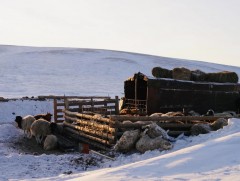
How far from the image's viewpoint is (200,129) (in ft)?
39.3

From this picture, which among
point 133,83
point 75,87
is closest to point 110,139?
point 133,83

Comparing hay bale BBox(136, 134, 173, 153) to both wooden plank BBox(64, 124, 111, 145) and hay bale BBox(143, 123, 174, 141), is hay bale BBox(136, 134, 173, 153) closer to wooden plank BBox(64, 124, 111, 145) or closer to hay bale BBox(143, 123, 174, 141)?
hay bale BBox(143, 123, 174, 141)

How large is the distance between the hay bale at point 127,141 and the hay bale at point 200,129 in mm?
1845

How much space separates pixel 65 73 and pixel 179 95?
123 ft

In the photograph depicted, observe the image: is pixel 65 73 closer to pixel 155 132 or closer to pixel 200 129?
pixel 200 129

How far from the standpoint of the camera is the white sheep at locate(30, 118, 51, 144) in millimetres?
15117

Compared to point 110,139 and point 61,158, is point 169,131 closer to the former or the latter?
point 110,139

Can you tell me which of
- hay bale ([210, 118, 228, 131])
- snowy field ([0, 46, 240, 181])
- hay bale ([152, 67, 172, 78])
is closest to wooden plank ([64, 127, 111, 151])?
snowy field ([0, 46, 240, 181])

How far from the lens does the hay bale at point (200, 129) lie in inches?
470

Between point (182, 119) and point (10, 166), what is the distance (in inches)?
223

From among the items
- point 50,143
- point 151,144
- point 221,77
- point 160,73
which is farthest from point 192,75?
point 151,144

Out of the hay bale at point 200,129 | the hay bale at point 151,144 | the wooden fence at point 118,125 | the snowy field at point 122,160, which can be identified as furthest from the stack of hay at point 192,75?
the hay bale at point 151,144

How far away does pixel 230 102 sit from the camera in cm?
2053

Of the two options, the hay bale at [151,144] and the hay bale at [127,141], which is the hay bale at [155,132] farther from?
the hay bale at [127,141]
